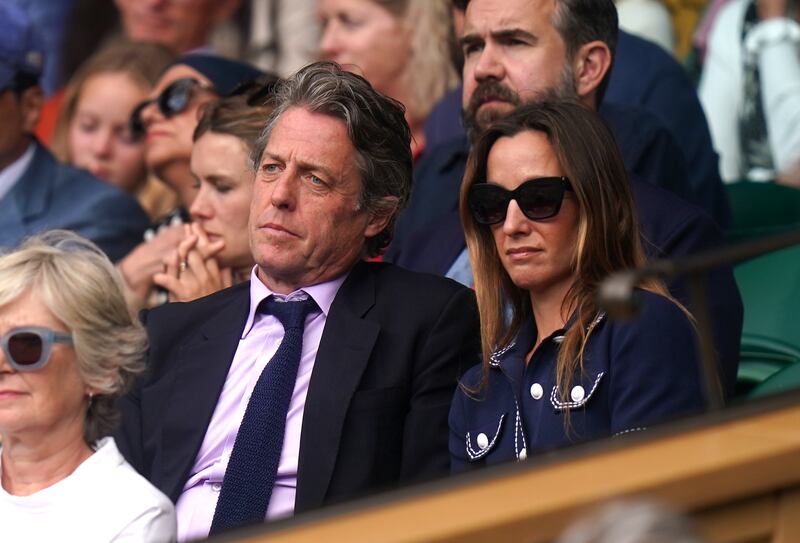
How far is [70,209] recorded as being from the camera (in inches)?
237

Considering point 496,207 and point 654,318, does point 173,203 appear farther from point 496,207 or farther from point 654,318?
point 654,318

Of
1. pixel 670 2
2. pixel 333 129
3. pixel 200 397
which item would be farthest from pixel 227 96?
pixel 670 2

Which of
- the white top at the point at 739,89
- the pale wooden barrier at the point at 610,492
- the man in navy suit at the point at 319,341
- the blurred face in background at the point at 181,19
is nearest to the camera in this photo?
the pale wooden barrier at the point at 610,492

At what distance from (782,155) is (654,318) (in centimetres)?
297

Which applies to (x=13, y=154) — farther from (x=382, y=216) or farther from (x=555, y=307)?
(x=555, y=307)

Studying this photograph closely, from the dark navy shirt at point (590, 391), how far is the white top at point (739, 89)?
2.78m

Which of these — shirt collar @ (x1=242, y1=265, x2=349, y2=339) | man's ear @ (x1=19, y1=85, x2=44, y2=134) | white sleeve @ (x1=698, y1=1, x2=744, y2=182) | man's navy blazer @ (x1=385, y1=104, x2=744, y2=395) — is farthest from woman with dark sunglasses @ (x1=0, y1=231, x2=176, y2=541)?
white sleeve @ (x1=698, y1=1, x2=744, y2=182)

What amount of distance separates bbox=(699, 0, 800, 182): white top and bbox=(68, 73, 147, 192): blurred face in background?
2.36m

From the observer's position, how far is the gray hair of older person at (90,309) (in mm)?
3764

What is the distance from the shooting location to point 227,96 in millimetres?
5055

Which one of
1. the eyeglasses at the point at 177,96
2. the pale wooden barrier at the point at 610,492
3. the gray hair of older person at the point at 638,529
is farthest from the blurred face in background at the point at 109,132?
the gray hair of older person at the point at 638,529

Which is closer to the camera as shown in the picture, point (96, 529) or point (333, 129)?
point (96, 529)

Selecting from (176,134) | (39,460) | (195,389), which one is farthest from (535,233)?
(176,134)

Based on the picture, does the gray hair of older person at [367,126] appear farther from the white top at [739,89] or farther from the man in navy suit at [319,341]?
the white top at [739,89]
